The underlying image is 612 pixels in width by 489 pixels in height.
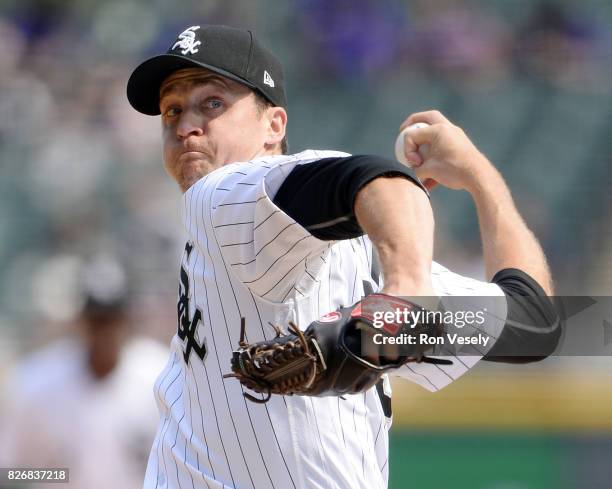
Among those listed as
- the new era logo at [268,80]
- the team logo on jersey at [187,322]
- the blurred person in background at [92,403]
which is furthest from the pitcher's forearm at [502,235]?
the blurred person in background at [92,403]

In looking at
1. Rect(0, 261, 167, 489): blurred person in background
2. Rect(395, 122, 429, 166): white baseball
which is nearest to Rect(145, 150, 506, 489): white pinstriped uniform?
Rect(395, 122, 429, 166): white baseball

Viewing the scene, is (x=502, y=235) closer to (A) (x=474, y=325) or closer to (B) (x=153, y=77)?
(A) (x=474, y=325)

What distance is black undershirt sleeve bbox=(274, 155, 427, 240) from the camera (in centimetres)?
133

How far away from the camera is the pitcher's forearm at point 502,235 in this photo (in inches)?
67.8

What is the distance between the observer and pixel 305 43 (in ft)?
21.2

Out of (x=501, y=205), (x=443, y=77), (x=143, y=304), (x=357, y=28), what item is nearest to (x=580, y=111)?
(x=443, y=77)

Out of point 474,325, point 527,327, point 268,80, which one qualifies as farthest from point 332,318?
point 268,80

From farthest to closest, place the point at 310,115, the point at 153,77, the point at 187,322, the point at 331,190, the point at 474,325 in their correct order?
the point at 310,115 < the point at 153,77 < the point at 187,322 < the point at 474,325 < the point at 331,190

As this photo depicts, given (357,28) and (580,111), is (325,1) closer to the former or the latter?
(357,28)

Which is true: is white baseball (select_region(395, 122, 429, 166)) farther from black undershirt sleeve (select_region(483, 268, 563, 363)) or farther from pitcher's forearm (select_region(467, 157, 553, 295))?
black undershirt sleeve (select_region(483, 268, 563, 363))

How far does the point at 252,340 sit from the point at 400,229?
1.92ft

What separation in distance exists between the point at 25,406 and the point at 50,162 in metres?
2.35

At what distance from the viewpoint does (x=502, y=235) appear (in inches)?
70.8

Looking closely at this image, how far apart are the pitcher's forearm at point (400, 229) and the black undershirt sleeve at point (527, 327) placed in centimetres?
33
